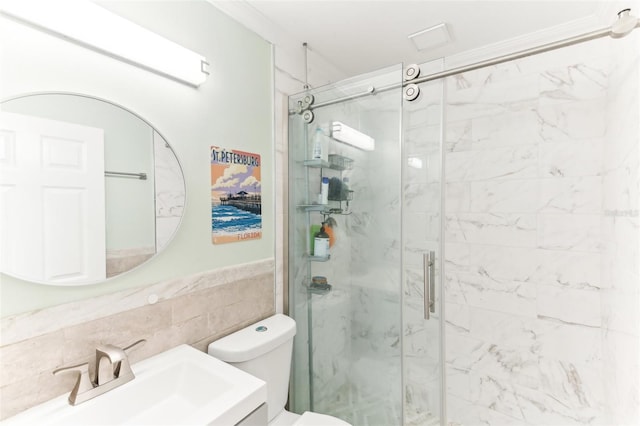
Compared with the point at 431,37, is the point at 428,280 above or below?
below

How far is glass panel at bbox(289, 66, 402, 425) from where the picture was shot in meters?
1.40

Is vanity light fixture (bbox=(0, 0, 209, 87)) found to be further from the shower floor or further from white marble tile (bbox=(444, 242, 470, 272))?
white marble tile (bbox=(444, 242, 470, 272))

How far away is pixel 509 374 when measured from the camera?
72.9 inches

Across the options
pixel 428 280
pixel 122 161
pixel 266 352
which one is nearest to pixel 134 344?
pixel 266 352

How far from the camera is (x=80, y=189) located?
967 millimetres

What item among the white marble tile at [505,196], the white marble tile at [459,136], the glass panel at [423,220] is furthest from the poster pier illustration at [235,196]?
the white marble tile at [505,196]

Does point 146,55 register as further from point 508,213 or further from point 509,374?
point 509,374

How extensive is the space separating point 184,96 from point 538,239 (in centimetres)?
200

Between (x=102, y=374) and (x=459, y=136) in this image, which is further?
(x=459, y=136)

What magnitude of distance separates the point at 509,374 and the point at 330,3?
2310 millimetres

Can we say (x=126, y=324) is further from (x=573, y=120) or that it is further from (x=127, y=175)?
(x=573, y=120)

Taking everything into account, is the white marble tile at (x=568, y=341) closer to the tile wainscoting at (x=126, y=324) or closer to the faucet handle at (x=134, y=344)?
the tile wainscoting at (x=126, y=324)

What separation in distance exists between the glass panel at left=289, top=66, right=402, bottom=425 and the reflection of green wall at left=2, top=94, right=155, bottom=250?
787 millimetres

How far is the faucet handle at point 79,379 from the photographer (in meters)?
0.88
